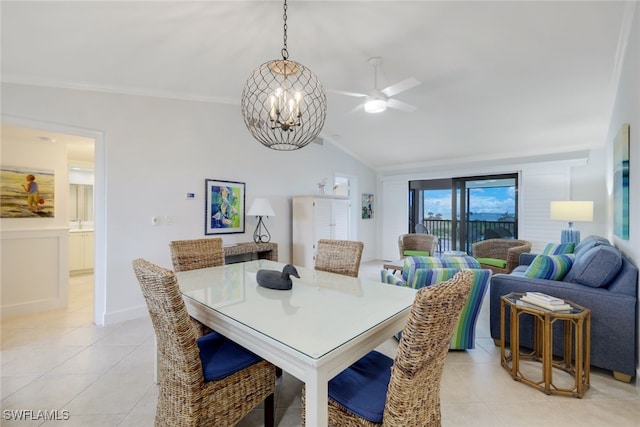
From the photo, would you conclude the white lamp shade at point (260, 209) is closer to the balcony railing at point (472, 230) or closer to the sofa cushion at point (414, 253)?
the sofa cushion at point (414, 253)

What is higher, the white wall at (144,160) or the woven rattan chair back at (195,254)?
the white wall at (144,160)

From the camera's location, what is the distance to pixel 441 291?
1.02m

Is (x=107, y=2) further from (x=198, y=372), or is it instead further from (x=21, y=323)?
(x=21, y=323)

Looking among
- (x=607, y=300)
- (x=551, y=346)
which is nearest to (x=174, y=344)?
(x=551, y=346)

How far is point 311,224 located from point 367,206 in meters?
2.55

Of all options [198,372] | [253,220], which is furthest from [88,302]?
[198,372]

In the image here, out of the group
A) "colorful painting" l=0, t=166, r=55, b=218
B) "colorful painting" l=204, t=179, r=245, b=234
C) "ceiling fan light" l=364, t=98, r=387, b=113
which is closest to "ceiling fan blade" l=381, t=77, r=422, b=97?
"ceiling fan light" l=364, t=98, r=387, b=113

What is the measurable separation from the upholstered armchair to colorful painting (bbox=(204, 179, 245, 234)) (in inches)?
161

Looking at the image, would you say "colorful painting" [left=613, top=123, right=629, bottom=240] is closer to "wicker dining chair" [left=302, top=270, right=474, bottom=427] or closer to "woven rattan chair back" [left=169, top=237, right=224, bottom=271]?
"wicker dining chair" [left=302, top=270, right=474, bottom=427]

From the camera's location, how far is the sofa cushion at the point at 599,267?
2148 millimetres

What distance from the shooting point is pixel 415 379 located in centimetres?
110

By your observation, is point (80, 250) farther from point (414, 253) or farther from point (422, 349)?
point (422, 349)

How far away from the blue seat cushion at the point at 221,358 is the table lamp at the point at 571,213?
477 cm

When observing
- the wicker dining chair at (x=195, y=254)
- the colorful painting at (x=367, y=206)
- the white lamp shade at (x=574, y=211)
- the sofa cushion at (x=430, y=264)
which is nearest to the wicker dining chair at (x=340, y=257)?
the sofa cushion at (x=430, y=264)
